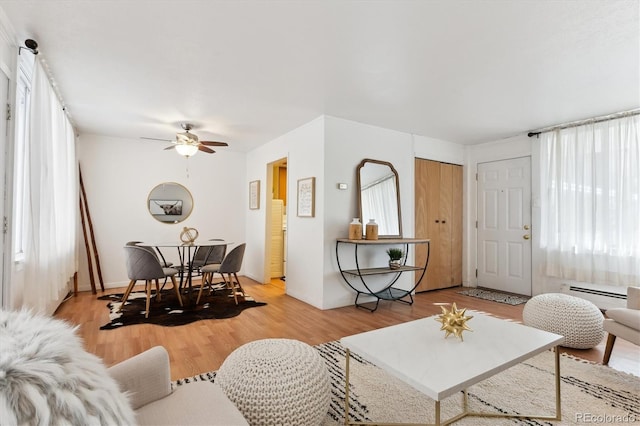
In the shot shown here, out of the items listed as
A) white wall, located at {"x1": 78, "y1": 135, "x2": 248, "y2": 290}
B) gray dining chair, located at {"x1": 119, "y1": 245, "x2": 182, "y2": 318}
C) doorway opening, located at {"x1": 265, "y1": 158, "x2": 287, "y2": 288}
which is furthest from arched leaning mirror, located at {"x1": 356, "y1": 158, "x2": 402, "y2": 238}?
white wall, located at {"x1": 78, "y1": 135, "x2": 248, "y2": 290}

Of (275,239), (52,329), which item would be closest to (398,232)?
(275,239)

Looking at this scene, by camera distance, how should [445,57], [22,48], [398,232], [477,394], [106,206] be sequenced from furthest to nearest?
[106,206] → [398,232] → [445,57] → [22,48] → [477,394]

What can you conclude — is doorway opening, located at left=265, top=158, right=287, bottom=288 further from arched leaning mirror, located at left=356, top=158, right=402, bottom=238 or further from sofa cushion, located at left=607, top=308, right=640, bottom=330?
sofa cushion, located at left=607, top=308, right=640, bottom=330

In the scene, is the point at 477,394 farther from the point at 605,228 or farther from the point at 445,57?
the point at 605,228

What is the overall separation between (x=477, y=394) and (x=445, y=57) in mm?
2423

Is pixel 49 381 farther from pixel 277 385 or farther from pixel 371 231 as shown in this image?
pixel 371 231

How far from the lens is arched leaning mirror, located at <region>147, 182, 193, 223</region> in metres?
5.27

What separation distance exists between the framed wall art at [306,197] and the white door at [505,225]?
304cm

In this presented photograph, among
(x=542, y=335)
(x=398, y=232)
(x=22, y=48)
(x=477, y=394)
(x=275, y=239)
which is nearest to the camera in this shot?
(x=542, y=335)

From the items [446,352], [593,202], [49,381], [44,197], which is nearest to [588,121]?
[593,202]

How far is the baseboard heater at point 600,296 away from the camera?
12.4 ft

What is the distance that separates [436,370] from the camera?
54.1 inches

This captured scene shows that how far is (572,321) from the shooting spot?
260 centimetres

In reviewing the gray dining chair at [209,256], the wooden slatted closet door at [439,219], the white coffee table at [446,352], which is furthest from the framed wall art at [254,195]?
the white coffee table at [446,352]
